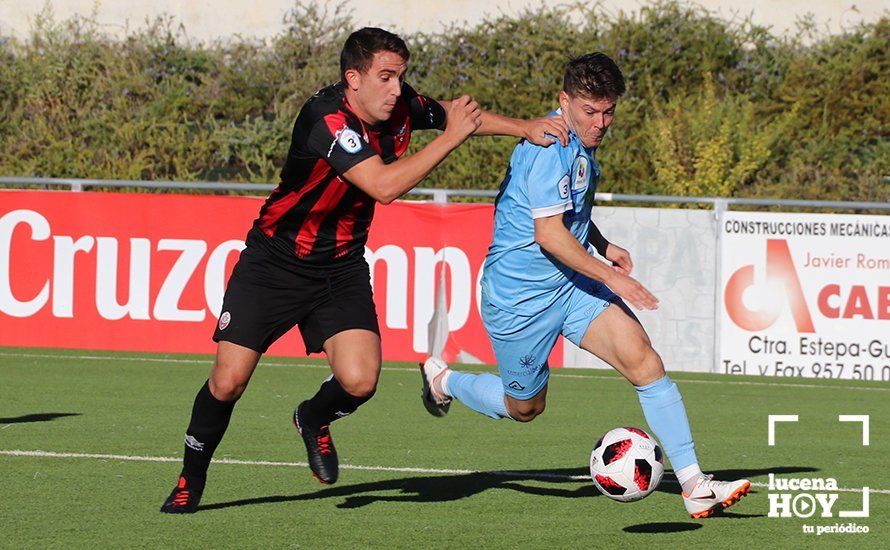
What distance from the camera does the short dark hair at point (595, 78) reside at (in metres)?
6.97

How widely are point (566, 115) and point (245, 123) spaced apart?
17479mm

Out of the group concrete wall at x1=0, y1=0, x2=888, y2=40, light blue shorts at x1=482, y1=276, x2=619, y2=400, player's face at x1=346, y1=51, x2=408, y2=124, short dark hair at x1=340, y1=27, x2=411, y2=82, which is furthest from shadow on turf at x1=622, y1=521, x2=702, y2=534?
concrete wall at x1=0, y1=0, x2=888, y2=40

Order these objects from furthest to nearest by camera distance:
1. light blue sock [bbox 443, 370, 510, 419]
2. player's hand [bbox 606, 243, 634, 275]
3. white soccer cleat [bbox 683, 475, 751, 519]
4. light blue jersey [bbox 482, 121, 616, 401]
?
light blue sock [bbox 443, 370, 510, 419]
player's hand [bbox 606, 243, 634, 275]
light blue jersey [bbox 482, 121, 616, 401]
white soccer cleat [bbox 683, 475, 751, 519]

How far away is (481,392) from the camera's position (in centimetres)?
787

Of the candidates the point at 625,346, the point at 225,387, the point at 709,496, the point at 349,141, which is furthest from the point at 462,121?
the point at 709,496

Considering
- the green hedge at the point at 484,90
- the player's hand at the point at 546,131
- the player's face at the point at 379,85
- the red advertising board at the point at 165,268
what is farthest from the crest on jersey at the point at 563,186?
the green hedge at the point at 484,90

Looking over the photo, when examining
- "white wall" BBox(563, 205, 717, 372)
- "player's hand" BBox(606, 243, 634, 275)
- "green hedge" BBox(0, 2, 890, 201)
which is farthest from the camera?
"green hedge" BBox(0, 2, 890, 201)

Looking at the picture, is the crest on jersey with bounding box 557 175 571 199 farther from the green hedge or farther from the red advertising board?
the green hedge

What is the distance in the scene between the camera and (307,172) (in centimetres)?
684

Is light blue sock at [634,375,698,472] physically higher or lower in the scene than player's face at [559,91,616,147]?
lower

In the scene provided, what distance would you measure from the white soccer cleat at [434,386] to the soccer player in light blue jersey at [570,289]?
47cm

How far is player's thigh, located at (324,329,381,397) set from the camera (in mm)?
7055

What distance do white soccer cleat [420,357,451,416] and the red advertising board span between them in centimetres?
603

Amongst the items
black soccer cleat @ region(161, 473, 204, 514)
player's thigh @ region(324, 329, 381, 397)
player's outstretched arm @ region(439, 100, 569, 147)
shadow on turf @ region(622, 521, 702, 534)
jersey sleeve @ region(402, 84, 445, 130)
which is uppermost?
jersey sleeve @ region(402, 84, 445, 130)
